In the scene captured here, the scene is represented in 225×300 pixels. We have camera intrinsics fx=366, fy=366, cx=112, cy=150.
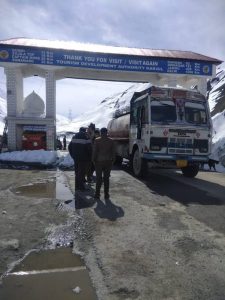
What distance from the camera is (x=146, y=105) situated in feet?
43.0

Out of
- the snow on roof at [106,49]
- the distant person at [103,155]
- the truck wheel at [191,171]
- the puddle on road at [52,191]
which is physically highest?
the snow on roof at [106,49]

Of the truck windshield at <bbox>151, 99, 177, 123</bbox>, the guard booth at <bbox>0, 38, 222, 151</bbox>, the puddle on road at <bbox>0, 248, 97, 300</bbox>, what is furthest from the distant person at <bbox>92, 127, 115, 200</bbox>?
the guard booth at <bbox>0, 38, 222, 151</bbox>

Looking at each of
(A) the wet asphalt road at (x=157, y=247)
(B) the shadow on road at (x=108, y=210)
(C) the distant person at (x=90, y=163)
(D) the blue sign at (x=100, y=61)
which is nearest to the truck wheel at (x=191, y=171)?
(C) the distant person at (x=90, y=163)

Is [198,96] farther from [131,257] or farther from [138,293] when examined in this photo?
[138,293]

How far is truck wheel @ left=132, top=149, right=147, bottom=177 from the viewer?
43.7 feet

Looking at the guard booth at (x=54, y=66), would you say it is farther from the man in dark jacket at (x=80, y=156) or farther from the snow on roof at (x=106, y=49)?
the man in dark jacket at (x=80, y=156)

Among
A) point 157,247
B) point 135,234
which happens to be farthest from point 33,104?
point 157,247

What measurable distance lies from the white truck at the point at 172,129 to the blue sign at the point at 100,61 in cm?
977

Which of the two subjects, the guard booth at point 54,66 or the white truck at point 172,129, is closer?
the white truck at point 172,129

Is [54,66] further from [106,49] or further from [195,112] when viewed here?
[195,112]

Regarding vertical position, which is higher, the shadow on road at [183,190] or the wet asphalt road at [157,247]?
the shadow on road at [183,190]

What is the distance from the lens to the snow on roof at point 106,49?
22.6 meters

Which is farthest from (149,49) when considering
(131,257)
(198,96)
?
(131,257)

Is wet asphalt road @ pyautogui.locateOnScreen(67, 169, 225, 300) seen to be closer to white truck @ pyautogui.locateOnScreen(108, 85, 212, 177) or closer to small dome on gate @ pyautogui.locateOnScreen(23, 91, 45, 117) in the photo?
white truck @ pyautogui.locateOnScreen(108, 85, 212, 177)
